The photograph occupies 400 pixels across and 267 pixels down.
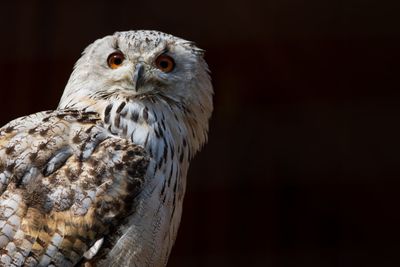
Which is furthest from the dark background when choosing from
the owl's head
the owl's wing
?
the owl's wing

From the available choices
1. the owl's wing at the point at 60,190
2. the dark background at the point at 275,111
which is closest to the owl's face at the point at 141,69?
the owl's wing at the point at 60,190

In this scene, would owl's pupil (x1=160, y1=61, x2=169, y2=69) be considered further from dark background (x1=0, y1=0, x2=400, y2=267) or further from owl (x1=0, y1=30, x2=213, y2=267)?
dark background (x1=0, y1=0, x2=400, y2=267)

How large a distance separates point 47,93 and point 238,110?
2.58ft

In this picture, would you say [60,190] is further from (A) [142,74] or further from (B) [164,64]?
(B) [164,64]

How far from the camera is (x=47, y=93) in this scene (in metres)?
3.91

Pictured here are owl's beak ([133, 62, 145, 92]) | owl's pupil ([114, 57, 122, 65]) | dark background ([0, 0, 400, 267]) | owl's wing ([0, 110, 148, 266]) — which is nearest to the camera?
owl's wing ([0, 110, 148, 266])

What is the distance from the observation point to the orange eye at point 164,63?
2580 millimetres

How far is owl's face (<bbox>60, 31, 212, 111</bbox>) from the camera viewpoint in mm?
2527

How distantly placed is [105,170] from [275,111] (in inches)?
61.0

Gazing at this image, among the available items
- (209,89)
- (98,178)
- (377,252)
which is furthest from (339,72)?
(98,178)

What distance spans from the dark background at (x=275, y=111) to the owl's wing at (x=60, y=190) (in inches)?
51.3

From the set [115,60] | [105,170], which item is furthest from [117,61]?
[105,170]

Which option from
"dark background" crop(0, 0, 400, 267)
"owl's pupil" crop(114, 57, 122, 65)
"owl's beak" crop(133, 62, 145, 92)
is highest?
"owl's pupil" crop(114, 57, 122, 65)

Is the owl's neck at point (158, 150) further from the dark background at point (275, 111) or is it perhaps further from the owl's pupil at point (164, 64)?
the dark background at point (275, 111)
